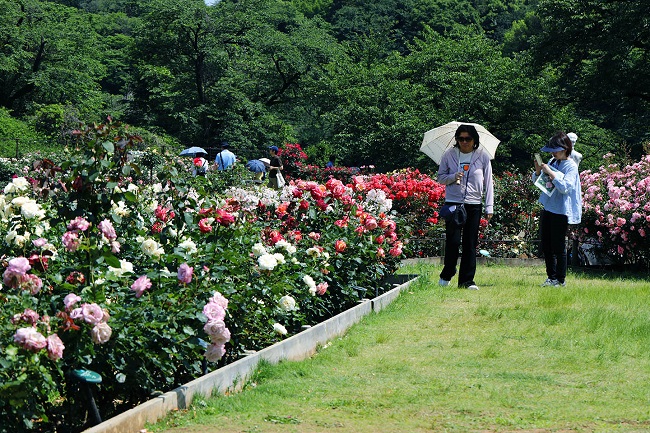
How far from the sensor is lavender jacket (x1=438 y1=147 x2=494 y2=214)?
1073cm

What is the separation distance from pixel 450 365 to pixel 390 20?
7921 centimetres

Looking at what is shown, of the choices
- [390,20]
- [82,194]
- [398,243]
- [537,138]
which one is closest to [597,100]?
[537,138]

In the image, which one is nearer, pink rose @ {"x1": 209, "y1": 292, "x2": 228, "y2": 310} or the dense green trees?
pink rose @ {"x1": 209, "y1": 292, "x2": 228, "y2": 310}

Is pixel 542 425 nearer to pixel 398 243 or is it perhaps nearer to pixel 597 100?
pixel 398 243

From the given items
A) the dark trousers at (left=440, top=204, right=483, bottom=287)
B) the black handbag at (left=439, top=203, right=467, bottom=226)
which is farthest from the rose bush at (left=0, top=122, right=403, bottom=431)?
the dark trousers at (left=440, top=204, right=483, bottom=287)

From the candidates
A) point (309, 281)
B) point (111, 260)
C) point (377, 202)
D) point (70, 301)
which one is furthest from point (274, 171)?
point (70, 301)

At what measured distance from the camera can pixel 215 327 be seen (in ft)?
16.9

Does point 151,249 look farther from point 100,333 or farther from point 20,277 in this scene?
point 100,333

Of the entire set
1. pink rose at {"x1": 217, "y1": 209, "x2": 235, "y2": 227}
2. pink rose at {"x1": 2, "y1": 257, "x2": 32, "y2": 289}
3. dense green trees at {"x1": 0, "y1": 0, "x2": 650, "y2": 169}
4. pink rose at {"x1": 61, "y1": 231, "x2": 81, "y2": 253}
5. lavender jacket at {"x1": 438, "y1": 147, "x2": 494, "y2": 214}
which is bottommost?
pink rose at {"x1": 2, "y1": 257, "x2": 32, "y2": 289}

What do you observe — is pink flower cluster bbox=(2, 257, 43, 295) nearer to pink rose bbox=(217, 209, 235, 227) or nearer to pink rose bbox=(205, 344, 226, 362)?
pink rose bbox=(205, 344, 226, 362)

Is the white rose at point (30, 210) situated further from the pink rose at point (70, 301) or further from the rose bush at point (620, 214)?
the rose bush at point (620, 214)

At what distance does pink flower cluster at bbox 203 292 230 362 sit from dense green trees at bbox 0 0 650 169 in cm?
2742

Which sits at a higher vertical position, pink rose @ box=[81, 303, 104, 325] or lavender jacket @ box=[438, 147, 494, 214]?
lavender jacket @ box=[438, 147, 494, 214]

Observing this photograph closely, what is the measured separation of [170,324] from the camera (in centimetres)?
519
